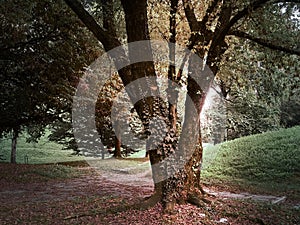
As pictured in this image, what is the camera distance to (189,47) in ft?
19.7

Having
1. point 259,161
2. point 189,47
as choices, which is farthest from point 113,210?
point 259,161

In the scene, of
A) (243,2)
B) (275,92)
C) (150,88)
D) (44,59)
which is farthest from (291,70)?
(275,92)

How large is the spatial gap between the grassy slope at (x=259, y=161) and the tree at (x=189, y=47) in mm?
4361

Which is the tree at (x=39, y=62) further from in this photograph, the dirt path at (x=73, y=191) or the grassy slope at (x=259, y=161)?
the grassy slope at (x=259, y=161)

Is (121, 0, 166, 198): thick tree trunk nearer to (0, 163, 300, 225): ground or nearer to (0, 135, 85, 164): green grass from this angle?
(0, 163, 300, 225): ground

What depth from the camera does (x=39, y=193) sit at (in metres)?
7.71

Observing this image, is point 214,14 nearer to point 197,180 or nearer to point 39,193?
point 197,180

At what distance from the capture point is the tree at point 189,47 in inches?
207

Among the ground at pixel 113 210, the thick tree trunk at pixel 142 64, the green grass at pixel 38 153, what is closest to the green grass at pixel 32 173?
the ground at pixel 113 210

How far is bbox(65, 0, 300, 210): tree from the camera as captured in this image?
5.25m

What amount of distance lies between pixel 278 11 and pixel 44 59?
6.94m

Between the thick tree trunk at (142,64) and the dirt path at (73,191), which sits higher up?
the thick tree trunk at (142,64)

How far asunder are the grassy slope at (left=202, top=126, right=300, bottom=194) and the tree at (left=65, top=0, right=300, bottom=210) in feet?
14.3

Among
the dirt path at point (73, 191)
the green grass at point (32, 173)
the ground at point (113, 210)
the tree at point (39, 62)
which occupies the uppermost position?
the tree at point (39, 62)
